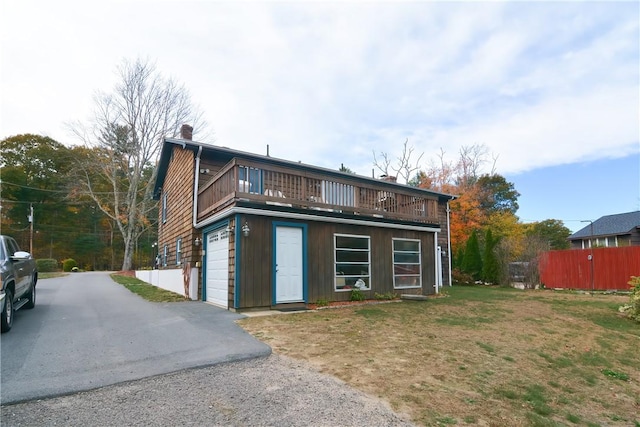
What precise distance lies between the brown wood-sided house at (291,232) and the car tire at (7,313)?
3874 mm

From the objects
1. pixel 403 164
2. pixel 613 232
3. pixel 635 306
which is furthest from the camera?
pixel 403 164

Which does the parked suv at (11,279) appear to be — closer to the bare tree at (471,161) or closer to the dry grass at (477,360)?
the dry grass at (477,360)

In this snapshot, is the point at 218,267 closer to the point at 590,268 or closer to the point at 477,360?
the point at 477,360

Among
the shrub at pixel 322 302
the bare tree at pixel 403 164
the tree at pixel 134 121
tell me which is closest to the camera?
the shrub at pixel 322 302

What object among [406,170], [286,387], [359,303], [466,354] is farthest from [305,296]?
[406,170]

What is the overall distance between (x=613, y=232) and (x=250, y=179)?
31.0 m

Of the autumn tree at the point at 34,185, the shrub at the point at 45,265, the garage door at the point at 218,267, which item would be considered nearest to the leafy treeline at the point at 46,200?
the autumn tree at the point at 34,185

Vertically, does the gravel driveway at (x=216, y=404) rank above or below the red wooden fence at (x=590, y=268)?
below

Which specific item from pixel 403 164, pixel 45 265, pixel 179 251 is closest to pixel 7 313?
pixel 179 251

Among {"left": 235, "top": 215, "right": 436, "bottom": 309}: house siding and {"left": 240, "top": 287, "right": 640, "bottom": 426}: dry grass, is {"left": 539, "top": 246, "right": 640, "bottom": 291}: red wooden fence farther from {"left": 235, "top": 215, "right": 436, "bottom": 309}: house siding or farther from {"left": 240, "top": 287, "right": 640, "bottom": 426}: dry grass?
{"left": 235, "top": 215, "right": 436, "bottom": 309}: house siding

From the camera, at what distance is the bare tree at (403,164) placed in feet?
101

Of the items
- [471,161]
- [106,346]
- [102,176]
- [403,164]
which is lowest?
[106,346]

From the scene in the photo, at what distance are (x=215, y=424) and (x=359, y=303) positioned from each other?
7.22m

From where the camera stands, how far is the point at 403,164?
31109 mm
